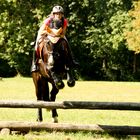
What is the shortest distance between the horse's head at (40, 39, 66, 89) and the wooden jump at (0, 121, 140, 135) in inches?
36.3

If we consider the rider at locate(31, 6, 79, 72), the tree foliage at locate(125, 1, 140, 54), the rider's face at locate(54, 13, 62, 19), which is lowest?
the tree foliage at locate(125, 1, 140, 54)

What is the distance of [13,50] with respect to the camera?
5119 centimetres

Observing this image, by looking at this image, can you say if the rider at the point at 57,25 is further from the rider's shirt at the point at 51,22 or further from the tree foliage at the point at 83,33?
the tree foliage at the point at 83,33

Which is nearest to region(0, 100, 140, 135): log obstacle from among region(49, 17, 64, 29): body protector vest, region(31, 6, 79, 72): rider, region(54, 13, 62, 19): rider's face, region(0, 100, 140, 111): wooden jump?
region(0, 100, 140, 111): wooden jump

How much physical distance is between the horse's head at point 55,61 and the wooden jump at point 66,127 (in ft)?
3.03

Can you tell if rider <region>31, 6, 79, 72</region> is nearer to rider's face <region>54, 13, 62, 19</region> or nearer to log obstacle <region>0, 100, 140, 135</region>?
rider's face <region>54, 13, 62, 19</region>

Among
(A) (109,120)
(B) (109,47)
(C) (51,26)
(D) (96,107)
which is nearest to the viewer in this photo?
(D) (96,107)

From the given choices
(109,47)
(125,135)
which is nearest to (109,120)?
(125,135)

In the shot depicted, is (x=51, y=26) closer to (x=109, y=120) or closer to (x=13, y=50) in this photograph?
(x=109, y=120)

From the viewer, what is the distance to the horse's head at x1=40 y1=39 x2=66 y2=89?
10.8 metres

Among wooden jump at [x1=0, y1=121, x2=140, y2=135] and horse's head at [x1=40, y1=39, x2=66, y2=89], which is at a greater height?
horse's head at [x1=40, y1=39, x2=66, y2=89]

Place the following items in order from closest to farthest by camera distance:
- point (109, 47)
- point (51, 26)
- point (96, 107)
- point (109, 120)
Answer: point (96, 107), point (51, 26), point (109, 120), point (109, 47)

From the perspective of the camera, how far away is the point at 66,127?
425 inches

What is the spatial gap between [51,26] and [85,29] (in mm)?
41346
